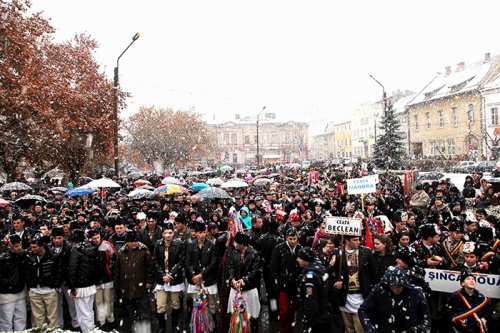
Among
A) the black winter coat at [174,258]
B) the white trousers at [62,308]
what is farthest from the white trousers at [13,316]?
the black winter coat at [174,258]

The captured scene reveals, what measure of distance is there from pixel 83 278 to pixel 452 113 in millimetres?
46777

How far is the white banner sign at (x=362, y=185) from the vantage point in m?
8.92

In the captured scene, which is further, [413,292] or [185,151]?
[185,151]

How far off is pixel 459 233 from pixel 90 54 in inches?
1075

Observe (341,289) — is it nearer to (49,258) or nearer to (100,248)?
(100,248)

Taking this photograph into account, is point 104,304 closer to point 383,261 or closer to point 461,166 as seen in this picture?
point 383,261

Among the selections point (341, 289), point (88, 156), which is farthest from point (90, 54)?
point (341, 289)

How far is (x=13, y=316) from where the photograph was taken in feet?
23.1

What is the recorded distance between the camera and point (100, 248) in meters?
7.40

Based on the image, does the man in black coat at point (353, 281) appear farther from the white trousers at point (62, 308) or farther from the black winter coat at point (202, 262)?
the white trousers at point (62, 308)

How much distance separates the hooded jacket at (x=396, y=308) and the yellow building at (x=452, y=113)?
39177 millimetres

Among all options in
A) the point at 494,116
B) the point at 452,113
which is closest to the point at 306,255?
the point at 494,116

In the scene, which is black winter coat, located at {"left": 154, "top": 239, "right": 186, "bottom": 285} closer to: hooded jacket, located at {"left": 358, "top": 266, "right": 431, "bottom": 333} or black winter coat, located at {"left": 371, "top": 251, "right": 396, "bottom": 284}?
black winter coat, located at {"left": 371, "top": 251, "right": 396, "bottom": 284}

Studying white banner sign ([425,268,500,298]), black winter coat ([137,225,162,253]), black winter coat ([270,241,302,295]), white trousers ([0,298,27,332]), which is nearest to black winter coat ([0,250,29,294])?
white trousers ([0,298,27,332])
